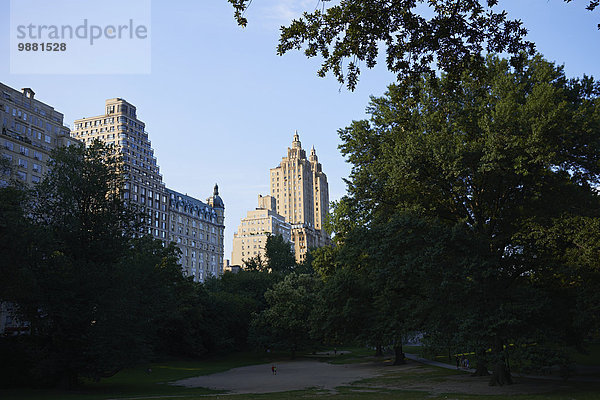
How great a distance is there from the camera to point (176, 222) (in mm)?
163500

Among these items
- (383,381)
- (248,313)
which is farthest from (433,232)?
(248,313)

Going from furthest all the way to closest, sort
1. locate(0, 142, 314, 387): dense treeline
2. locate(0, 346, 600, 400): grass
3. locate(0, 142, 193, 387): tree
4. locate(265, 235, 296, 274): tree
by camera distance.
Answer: locate(265, 235, 296, 274): tree → locate(0, 142, 193, 387): tree → locate(0, 142, 314, 387): dense treeline → locate(0, 346, 600, 400): grass

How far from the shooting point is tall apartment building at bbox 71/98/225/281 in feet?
472

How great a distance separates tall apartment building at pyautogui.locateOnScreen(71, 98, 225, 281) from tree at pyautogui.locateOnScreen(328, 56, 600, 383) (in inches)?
4161

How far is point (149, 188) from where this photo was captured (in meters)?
149

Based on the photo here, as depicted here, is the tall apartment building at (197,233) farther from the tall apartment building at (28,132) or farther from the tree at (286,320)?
the tree at (286,320)

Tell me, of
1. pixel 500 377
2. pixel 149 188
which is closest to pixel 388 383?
pixel 500 377

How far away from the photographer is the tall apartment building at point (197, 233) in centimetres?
16375

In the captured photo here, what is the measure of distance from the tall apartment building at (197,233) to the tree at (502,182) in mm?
127360

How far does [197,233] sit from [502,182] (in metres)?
150

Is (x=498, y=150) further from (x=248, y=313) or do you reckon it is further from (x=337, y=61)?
(x=248, y=313)

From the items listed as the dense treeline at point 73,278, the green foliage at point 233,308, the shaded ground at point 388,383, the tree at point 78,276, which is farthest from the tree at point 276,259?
the tree at point 78,276

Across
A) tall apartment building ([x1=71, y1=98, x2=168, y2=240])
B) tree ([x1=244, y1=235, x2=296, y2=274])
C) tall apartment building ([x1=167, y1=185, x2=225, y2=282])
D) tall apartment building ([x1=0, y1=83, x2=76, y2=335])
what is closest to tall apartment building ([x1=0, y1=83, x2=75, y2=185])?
tall apartment building ([x1=0, y1=83, x2=76, y2=335])

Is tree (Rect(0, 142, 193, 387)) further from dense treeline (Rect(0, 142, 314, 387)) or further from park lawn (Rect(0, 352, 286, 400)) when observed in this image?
park lawn (Rect(0, 352, 286, 400))
